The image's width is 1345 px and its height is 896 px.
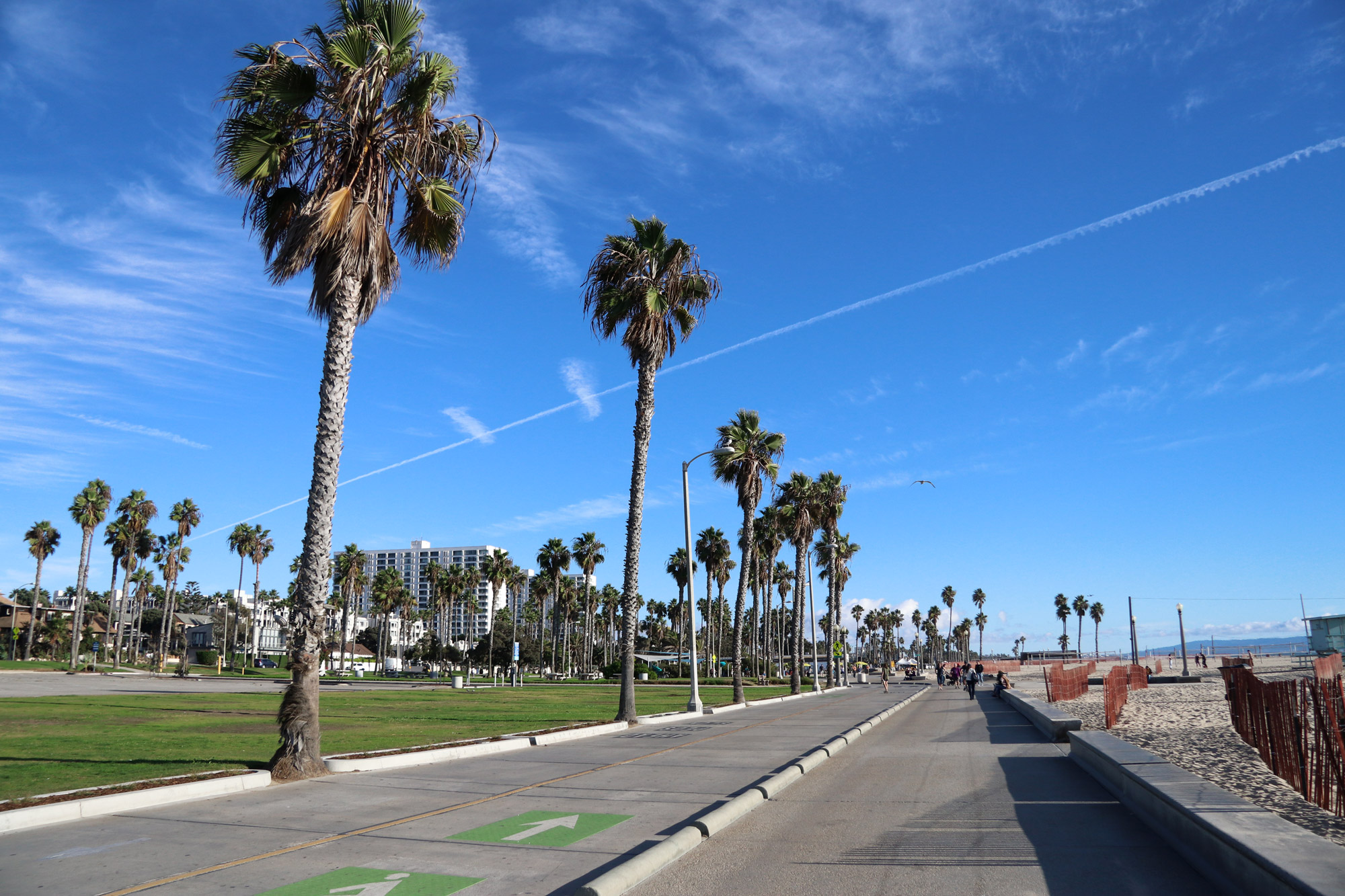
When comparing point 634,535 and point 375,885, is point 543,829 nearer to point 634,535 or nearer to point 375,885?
point 375,885

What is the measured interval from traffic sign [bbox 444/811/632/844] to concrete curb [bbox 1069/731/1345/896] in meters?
5.59

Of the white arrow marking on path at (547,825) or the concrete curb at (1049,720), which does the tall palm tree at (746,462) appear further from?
the white arrow marking on path at (547,825)

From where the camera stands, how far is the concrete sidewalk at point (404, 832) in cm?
709

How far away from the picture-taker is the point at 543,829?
9211 mm

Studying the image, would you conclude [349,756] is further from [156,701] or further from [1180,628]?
[1180,628]

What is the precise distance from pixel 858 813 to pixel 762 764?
5.15 m

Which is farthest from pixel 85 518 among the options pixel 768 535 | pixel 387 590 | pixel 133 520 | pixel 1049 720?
pixel 1049 720

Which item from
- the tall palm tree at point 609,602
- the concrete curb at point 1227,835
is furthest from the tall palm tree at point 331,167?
the tall palm tree at point 609,602

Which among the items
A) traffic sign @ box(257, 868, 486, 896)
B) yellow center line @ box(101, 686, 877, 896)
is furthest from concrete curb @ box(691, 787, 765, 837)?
yellow center line @ box(101, 686, 877, 896)

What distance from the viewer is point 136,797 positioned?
10.3 meters

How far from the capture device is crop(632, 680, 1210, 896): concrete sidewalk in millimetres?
6883

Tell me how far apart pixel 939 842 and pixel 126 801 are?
9.14m

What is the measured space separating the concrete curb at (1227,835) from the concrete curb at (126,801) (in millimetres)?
11064

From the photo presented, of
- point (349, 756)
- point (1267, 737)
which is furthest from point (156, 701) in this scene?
point (1267, 737)
